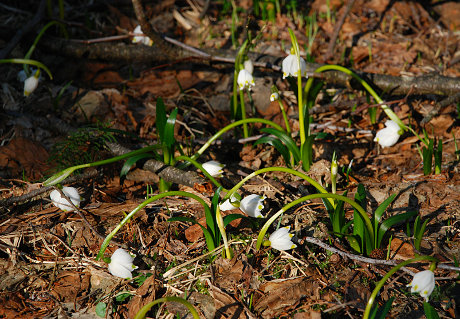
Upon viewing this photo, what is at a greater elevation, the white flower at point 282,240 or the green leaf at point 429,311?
the white flower at point 282,240

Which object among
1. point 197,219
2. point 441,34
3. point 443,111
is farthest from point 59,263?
point 441,34

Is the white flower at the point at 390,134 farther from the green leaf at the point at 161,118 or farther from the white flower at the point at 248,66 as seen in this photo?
the green leaf at the point at 161,118

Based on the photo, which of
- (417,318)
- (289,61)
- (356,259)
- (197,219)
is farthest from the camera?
(289,61)

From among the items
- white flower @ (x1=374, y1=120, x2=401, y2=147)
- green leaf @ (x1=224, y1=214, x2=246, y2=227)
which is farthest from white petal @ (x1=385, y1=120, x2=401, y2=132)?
green leaf @ (x1=224, y1=214, x2=246, y2=227)

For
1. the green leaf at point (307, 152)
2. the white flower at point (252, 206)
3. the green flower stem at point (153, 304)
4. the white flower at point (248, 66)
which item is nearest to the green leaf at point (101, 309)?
the green flower stem at point (153, 304)

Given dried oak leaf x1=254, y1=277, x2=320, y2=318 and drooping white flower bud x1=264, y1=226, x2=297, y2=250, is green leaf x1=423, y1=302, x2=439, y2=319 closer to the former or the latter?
dried oak leaf x1=254, y1=277, x2=320, y2=318

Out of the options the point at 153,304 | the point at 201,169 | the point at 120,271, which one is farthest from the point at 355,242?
the point at 120,271

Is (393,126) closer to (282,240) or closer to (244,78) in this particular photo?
A: (244,78)

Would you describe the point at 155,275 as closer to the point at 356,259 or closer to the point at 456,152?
the point at 356,259
